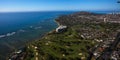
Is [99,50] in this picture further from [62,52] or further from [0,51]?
[0,51]

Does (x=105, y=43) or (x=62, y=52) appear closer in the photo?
(x=62, y=52)

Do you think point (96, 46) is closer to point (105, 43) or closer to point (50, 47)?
point (105, 43)

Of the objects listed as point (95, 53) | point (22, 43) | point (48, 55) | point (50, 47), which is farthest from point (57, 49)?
point (22, 43)

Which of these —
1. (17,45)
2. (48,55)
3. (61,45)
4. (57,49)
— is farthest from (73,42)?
(17,45)

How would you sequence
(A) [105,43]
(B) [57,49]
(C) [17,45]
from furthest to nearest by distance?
(C) [17,45], (A) [105,43], (B) [57,49]

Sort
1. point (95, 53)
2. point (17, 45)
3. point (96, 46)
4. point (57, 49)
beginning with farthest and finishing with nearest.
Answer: point (17, 45) → point (96, 46) → point (57, 49) → point (95, 53)

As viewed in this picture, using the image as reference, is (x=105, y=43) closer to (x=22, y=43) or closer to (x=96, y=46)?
(x=96, y=46)

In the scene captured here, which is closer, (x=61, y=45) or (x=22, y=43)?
(x=61, y=45)

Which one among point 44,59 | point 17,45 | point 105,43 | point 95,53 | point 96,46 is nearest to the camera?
point 44,59

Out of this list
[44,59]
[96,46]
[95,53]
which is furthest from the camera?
[96,46]
